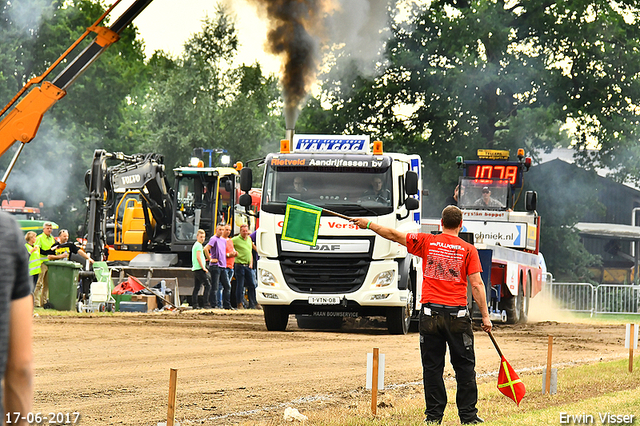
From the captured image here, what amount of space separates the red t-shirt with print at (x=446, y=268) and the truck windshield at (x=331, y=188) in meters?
7.78

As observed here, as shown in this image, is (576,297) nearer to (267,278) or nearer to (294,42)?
(294,42)

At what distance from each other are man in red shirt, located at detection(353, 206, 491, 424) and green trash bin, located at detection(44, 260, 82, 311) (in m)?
13.2

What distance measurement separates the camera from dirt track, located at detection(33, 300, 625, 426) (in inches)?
335

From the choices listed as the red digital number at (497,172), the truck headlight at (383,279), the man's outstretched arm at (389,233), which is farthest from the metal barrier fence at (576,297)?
the man's outstretched arm at (389,233)

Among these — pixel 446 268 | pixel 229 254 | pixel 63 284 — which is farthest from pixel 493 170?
pixel 446 268

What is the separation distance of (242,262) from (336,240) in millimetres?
8168

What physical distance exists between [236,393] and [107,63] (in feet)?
167

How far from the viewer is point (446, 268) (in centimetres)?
791

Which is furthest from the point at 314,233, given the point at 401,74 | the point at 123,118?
the point at 123,118

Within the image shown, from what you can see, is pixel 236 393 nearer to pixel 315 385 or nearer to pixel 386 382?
pixel 315 385

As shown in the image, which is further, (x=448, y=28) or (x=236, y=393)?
(x=448, y=28)

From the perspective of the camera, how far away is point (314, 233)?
10.7 metres

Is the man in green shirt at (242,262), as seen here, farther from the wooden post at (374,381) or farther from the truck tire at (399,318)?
the wooden post at (374,381)

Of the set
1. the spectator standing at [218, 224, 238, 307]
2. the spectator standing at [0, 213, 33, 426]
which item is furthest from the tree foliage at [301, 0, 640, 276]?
the spectator standing at [0, 213, 33, 426]
